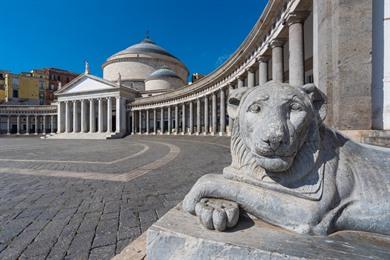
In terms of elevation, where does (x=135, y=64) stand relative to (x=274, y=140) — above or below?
above

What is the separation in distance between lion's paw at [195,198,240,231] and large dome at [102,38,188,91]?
51.5 m

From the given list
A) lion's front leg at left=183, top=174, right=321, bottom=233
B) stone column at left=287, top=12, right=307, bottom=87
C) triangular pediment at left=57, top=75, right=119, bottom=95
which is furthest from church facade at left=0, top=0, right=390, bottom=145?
triangular pediment at left=57, top=75, right=119, bottom=95

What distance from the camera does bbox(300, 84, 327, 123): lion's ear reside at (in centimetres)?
162

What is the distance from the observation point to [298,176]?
5.00ft

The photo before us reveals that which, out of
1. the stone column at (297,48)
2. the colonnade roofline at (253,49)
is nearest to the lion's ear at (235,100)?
the stone column at (297,48)

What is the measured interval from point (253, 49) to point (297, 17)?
6.30 metres

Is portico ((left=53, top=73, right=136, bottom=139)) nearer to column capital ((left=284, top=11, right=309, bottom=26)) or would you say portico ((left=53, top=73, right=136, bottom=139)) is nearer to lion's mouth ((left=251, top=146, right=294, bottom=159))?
column capital ((left=284, top=11, right=309, bottom=26))

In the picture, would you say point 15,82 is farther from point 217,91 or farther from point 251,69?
point 251,69

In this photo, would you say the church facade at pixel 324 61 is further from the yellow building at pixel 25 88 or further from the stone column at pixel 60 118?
the yellow building at pixel 25 88

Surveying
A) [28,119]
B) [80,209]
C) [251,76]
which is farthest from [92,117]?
[80,209]

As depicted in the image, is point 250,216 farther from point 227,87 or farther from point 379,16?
point 227,87

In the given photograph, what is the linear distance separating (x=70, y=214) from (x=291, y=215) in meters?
3.18

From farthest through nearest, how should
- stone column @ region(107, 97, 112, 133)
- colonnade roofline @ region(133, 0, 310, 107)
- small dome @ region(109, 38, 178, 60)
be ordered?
small dome @ region(109, 38, 178, 60)
stone column @ region(107, 97, 112, 133)
colonnade roofline @ region(133, 0, 310, 107)

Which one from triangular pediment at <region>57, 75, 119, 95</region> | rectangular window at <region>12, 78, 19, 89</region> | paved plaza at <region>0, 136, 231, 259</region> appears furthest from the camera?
rectangular window at <region>12, 78, 19, 89</region>
